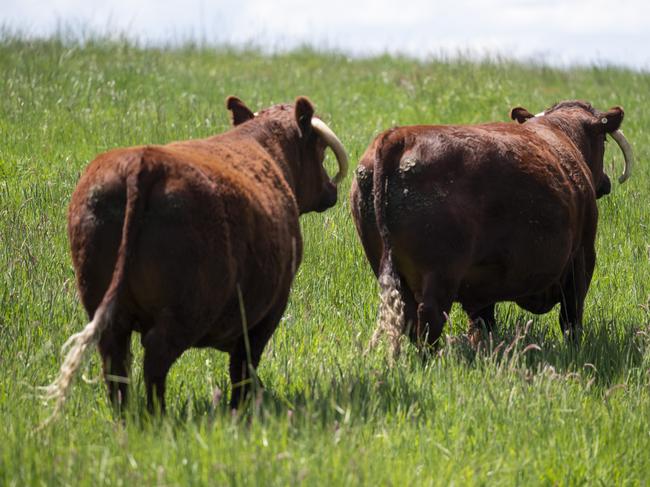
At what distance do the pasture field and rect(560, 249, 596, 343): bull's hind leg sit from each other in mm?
139

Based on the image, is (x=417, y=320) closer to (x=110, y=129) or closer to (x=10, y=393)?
(x=10, y=393)

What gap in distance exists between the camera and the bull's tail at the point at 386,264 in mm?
6082

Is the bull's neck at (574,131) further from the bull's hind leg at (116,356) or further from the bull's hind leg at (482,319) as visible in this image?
the bull's hind leg at (116,356)

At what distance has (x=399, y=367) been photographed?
5527mm

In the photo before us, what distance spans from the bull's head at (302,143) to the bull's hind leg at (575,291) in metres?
1.81

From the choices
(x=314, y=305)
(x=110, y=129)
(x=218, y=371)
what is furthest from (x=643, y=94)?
(x=218, y=371)

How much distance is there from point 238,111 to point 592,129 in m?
2.94

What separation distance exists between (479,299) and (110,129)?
6.04 m

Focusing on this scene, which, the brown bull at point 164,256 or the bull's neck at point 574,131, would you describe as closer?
the brown bull at point 164,256

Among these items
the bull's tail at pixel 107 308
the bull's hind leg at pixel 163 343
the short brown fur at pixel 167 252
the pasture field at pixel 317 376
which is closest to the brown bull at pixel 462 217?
the pasture field at pixel 317 376

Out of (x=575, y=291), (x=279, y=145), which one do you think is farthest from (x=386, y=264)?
(x=575, y=291)

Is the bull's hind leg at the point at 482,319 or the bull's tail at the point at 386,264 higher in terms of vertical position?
the bull's tail at the point at 386,264

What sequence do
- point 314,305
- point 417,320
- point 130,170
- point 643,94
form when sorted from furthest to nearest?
point 643,94 < point 314,305 < point 417,320 < point 130,170

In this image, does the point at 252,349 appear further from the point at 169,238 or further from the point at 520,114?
the point at 520,114
